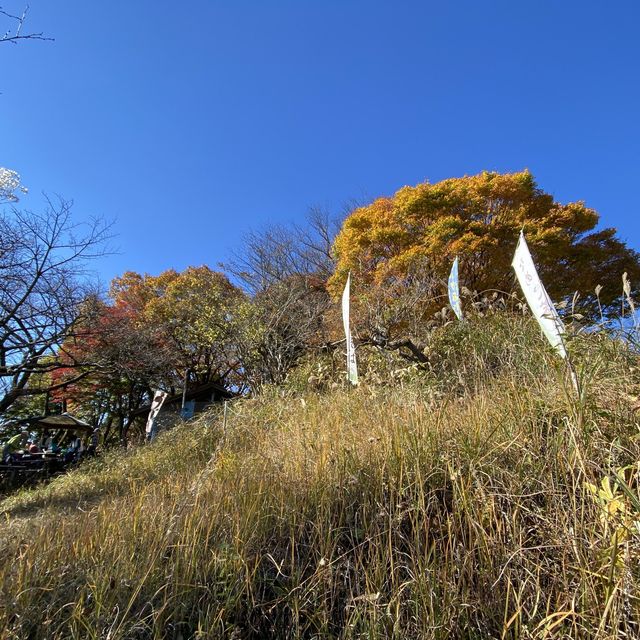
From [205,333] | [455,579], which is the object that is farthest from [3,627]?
[205,333]

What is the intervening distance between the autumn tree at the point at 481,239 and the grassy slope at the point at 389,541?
7.78m

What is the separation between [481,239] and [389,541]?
9.95 meters

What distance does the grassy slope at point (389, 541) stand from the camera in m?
1.26

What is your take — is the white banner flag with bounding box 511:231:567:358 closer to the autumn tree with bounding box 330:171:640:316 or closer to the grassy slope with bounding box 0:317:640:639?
the grassy slope with bounding box 0:317:640:639

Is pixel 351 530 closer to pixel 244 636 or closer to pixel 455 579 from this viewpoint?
pixel 455 579

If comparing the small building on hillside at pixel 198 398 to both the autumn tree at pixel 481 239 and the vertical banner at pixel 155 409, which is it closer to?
the vertical banner at pixel 155 409

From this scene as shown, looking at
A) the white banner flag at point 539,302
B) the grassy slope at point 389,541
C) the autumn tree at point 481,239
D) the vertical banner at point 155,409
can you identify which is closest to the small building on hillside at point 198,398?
the vertical banner at point 155,409

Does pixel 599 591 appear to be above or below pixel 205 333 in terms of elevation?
below

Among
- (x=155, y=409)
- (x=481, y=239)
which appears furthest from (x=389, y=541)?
(x=481, y=239)

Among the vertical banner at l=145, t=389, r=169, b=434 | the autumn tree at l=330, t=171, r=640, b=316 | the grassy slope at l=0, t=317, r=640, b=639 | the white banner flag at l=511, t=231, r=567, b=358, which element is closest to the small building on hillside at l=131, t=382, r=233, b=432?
the vertical banner at l=145, t=389, r=169, b=434

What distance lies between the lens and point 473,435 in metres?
2.04

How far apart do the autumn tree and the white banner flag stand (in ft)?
23.8

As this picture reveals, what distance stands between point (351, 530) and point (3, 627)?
1290mm

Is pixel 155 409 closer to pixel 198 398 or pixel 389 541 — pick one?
pixel 198 398
